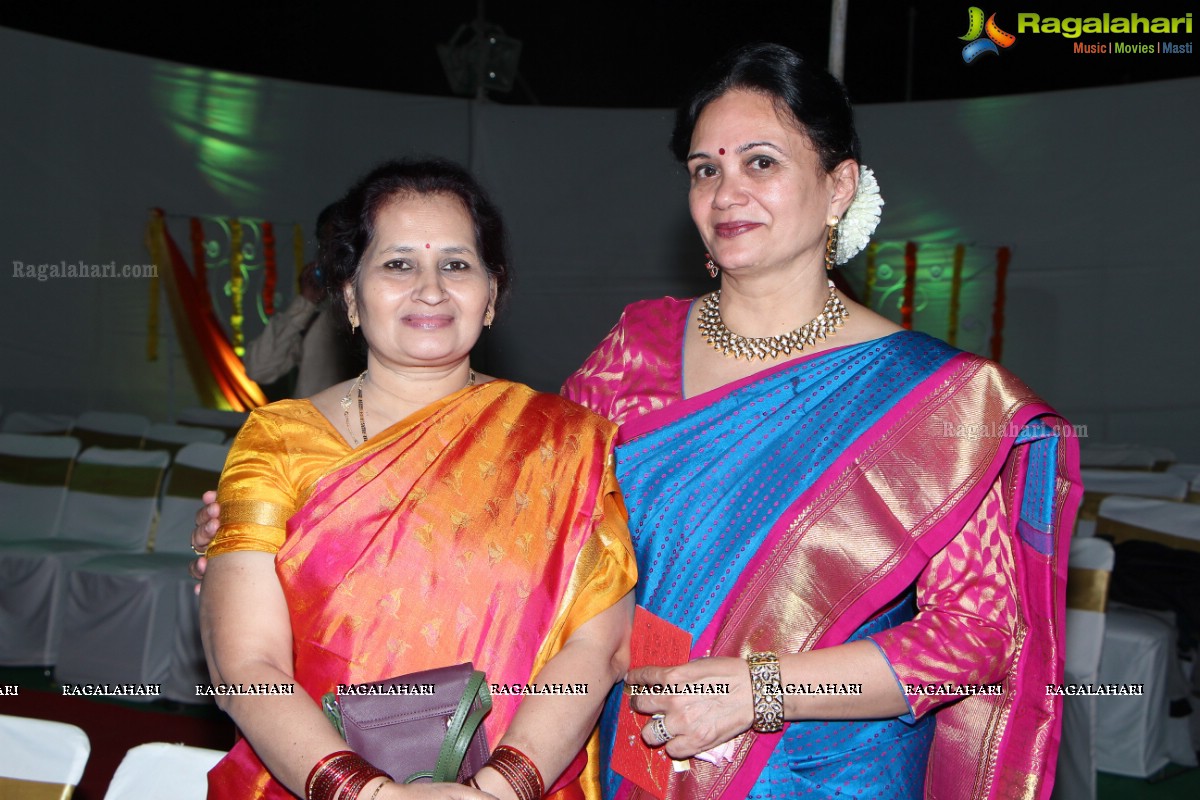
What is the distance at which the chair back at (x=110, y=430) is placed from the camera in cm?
568

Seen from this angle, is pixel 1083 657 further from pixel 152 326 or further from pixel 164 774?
pixel 152 326

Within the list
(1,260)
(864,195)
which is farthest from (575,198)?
(864,195)

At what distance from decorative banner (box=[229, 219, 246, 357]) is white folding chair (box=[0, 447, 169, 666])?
2.31 m

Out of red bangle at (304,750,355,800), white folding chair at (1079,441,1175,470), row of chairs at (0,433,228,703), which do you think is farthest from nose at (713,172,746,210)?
white folding chair at (1079,441,1175,470)

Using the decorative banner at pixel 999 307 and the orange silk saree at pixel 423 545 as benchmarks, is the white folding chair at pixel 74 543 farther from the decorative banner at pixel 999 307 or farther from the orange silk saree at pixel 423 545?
the decorative banner at pixel 999 307

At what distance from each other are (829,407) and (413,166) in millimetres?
744

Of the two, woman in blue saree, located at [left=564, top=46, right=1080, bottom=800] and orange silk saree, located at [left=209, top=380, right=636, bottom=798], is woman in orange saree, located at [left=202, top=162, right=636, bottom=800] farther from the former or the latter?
woman in blue saree, located at [left=564, top=46, right=1080, bottom=800]

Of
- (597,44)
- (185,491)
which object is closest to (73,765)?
(185,491)

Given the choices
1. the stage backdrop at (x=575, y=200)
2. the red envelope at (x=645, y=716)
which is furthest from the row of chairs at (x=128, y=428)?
the red envelope at (x=645, y=716)

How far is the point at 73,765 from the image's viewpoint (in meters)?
1.63

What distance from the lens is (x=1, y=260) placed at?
609 centimetres

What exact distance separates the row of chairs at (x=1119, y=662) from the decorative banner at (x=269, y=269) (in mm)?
5308

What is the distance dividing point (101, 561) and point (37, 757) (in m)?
2.97

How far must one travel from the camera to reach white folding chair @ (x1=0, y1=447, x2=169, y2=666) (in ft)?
14.6
